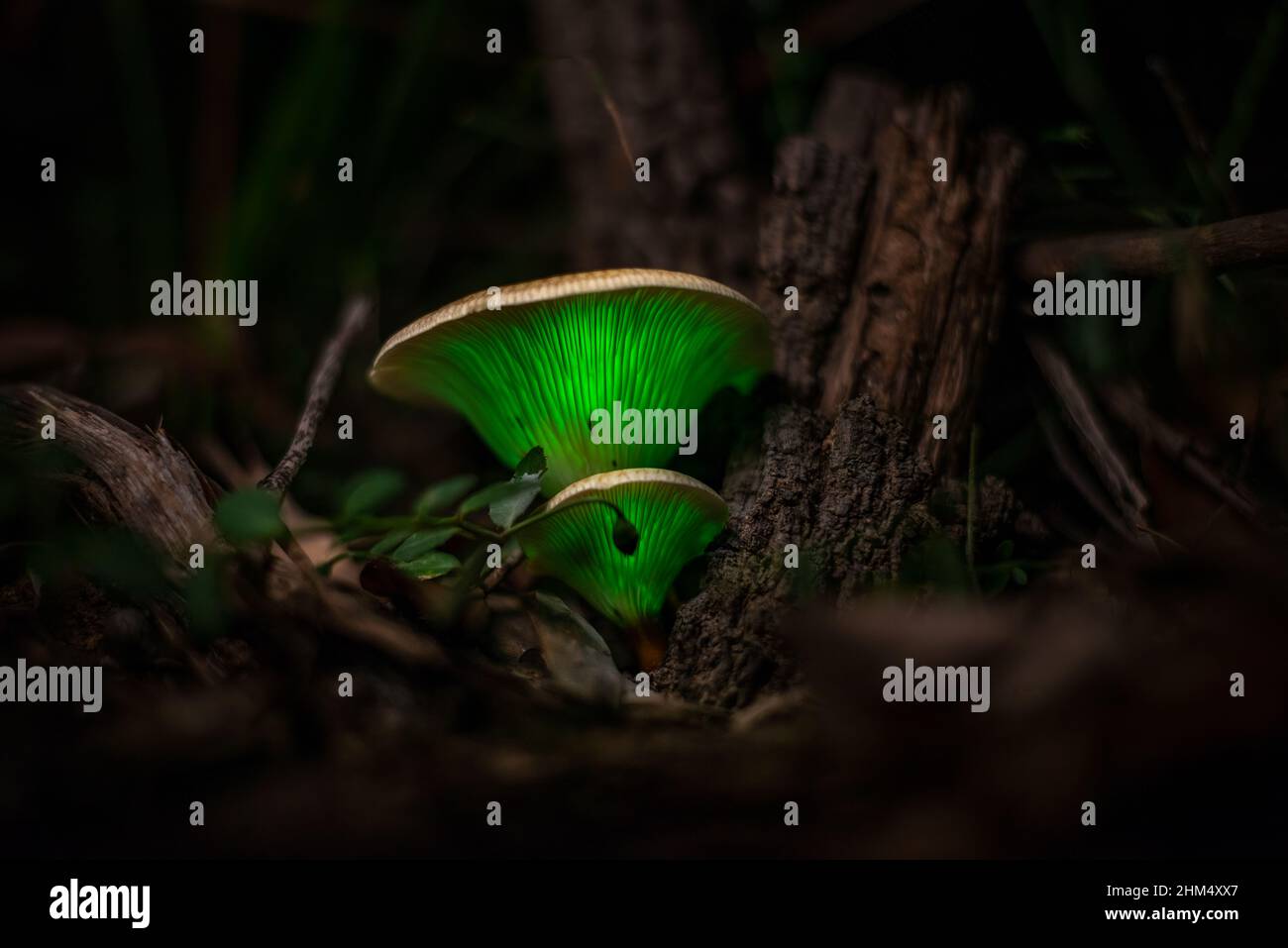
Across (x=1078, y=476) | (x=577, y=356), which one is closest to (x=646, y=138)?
(x=577, y=356)

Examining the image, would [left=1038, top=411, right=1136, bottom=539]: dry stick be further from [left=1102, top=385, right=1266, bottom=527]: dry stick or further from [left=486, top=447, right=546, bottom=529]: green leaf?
[left=486, top=447, right=546, bottom=529]: green leaf

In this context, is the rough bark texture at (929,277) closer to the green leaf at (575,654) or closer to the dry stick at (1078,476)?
the dry stick at (1078,476)

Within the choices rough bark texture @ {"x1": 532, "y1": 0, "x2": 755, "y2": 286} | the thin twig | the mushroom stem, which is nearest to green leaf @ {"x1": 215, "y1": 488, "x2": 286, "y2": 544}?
the mushroom stem

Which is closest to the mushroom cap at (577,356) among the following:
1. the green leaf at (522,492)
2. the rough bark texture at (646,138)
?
the green leaf at (522,492)

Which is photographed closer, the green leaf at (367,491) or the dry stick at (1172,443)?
the green leaf at (367,491)

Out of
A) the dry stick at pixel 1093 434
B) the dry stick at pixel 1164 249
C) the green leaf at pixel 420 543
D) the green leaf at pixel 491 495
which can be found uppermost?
the dry stick at pixel 1164 249
